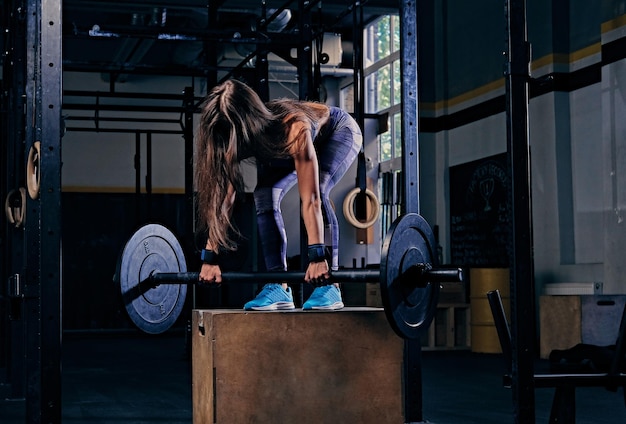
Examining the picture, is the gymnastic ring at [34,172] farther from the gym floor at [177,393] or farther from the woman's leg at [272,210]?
the gym floor at [177,393]

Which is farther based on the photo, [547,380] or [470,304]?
[470,304]

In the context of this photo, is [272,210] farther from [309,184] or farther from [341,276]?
[341,276]

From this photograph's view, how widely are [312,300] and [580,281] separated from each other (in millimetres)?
5264

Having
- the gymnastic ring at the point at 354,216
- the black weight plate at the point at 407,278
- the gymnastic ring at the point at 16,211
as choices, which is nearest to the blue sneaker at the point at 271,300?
the black weight plate at the point at 407,278

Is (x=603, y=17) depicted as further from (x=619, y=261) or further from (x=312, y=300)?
(x=312, y=300)

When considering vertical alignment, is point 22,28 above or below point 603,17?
below

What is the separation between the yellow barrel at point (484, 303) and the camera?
28.9 ft

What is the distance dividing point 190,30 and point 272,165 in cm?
195

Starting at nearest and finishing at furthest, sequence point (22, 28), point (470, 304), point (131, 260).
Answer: point (131, 260), point (22, 28), point (470, 304)

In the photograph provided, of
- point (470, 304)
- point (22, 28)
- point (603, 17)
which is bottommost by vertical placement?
point (470, 304)

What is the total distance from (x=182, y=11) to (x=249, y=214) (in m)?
3.39

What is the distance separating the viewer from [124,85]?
1283 cm

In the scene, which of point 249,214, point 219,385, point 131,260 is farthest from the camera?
point 249,214

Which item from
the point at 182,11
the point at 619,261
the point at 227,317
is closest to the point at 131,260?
the point at 227,317
